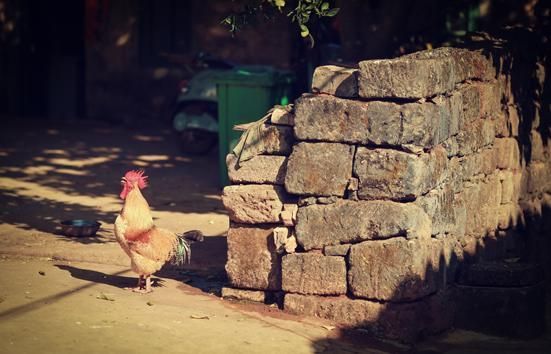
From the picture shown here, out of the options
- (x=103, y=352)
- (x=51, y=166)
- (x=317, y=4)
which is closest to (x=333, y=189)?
(x=317, y=4)

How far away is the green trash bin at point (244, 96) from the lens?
12.2m

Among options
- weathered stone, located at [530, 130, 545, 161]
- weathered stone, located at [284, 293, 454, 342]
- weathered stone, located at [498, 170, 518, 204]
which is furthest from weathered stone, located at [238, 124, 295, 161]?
weathered stone, located at [530, 130, 545, 161]

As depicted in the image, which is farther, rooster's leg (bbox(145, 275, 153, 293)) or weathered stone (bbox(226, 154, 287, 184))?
rooster's leg (bbox(145, 275, 153, 293))

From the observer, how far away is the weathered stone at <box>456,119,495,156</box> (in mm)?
8677

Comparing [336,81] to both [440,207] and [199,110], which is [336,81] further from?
[199,110]

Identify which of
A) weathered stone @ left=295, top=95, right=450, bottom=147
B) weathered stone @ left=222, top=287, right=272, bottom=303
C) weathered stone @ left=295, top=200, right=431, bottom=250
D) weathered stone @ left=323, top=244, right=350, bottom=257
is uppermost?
weathered stone @ left=295, top=95, right=450, bottom=147

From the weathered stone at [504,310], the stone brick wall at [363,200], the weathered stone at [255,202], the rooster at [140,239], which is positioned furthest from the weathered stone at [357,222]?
the rooster at [140,239]

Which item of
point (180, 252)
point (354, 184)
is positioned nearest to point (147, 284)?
point (180, 252)

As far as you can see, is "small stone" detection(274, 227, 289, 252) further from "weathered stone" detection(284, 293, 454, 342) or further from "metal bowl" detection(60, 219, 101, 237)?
"metal bowl" detection(60, 219, 101, 237)

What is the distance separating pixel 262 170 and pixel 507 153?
2995 millimetres

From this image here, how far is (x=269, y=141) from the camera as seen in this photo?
8.23m

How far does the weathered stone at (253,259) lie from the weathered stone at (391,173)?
3.04ft

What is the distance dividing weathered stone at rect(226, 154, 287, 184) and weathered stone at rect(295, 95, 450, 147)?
0.35 m

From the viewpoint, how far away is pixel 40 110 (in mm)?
19125
